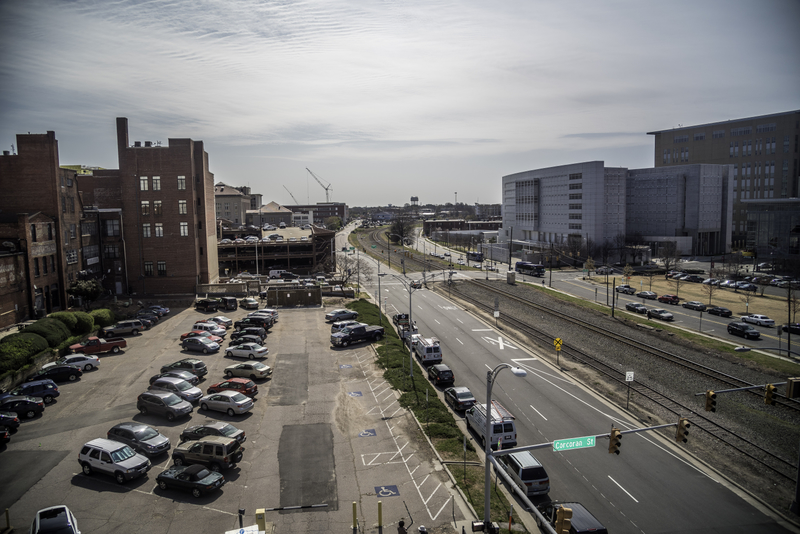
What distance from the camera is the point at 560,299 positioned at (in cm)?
6912

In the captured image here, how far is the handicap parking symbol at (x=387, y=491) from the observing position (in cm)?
2133

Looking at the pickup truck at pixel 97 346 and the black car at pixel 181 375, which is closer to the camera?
the black car at pixel 181 375

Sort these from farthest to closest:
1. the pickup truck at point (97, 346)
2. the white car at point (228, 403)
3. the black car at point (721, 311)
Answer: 1. the black car at point (721, 311)
2. the pickup truck at point (97, 346)
3. the white car at point (228, 403)

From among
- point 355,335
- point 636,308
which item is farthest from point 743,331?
point 355,335

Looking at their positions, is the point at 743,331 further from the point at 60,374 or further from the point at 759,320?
the point at 60,374

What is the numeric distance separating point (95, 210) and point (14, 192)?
11.7 m

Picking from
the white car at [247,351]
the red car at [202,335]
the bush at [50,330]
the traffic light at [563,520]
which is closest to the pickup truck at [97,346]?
the bush at [50,330]

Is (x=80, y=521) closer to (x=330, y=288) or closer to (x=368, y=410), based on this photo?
(x=368, y=410)

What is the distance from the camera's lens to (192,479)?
68.3 ft

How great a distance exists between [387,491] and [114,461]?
489 inches

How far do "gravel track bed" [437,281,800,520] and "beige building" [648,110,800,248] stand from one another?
102472 mm

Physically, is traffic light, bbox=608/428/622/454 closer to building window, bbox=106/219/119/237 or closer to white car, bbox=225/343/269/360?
white car, bbox=225/343/269/360

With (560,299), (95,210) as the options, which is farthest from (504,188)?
(95,210)

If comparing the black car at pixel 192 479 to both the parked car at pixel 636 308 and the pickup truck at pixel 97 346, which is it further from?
the parked car at pixel 636 308
